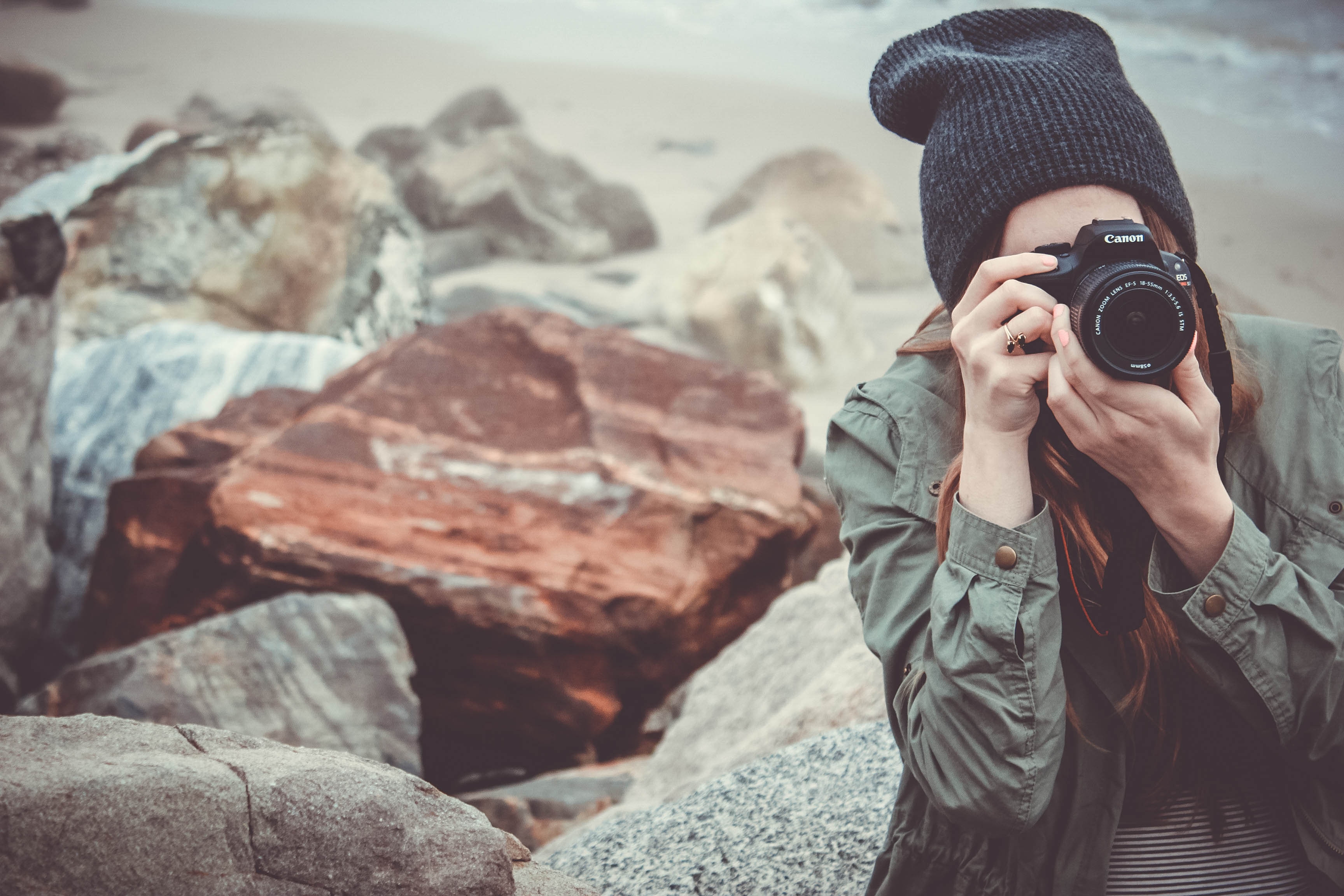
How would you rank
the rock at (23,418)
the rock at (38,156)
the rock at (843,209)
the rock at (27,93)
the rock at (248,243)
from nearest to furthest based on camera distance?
the rock at (23,418)
the rock at (248,243)
the rock at (38,156)
the rock at (843,209)
the rock at (27,93)

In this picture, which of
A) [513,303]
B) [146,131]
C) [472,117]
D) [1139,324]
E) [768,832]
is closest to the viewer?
[1139,324]

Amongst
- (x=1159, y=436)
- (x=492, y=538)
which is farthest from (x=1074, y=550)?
(x=492, y=538)

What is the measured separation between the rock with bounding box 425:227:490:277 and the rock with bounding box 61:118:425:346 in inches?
128

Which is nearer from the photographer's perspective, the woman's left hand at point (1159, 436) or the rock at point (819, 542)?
the woman's left hand at point (1159, 436)

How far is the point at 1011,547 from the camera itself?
3.92ft

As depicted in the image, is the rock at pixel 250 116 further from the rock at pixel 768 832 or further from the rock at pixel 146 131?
the rock at pixel 768 832

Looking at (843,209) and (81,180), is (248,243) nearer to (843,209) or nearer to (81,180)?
(81,180)

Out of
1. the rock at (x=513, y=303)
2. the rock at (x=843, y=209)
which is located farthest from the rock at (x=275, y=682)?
the rock at (x=843, y=209)

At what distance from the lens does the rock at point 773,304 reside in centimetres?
716

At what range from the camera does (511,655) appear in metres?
2.95

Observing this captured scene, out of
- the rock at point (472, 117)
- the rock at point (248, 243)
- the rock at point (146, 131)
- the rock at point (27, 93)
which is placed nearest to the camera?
the rock at point (248, 243)

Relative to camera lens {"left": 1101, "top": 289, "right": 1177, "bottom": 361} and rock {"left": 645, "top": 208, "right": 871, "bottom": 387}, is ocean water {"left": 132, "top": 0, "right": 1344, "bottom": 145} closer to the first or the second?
rock {"left": 645, "top": 208, "right": 871, "bottom": 387}

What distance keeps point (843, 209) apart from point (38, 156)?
26.2 ft

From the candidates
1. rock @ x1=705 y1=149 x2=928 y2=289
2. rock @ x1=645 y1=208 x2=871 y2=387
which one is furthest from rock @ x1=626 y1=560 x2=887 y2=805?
rock @ x1=705 y1=149 x2=928 y2=289
